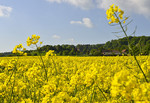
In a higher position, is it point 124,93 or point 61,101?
point 124,93

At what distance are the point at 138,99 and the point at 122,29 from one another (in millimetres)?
1105

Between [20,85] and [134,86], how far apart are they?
3528 mm

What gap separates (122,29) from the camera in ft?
6.55

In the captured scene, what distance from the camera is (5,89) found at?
12.1 feet

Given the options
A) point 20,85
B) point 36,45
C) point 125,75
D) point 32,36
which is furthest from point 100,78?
point 20,85

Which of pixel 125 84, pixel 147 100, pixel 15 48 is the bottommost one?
pixel 147 100

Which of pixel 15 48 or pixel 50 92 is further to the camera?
pixel 15 48

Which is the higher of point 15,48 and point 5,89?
point 15,48

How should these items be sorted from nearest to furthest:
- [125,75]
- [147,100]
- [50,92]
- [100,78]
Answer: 1. [147,100]
2. [125,75]
3. [100,78]
4. [50,92]

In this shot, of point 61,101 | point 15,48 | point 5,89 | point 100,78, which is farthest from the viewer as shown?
point 5,89

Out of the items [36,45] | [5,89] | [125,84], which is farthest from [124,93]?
[5,89]

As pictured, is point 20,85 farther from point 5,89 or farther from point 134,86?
point 134,86

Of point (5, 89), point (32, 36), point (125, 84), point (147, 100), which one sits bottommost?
point (5, 89)

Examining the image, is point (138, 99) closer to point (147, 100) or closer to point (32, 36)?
point (147, 100)
